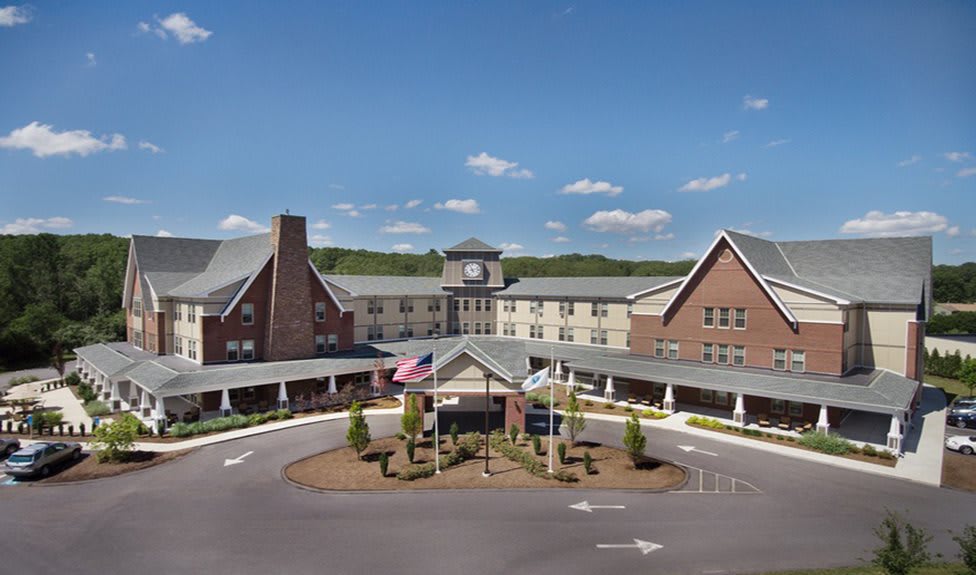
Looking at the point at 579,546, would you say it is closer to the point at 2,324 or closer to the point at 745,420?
the point at 745,420

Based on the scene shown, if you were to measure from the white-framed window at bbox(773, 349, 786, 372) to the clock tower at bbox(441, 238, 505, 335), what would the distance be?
30.2 metres

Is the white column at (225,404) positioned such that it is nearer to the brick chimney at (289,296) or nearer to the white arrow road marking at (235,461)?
the brick chimney at (289,296)

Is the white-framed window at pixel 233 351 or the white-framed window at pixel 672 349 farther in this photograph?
the white-framed window at pixel 672 349

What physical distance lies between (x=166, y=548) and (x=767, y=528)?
21835 mm

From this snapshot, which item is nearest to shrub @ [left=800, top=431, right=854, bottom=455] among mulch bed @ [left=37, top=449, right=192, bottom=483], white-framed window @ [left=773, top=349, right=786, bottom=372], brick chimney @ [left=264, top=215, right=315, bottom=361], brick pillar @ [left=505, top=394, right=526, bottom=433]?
white-framed window @ [left=773, top=349, right=786, bottom=372]

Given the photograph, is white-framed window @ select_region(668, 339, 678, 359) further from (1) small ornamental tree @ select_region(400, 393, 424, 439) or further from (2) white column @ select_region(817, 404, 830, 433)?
(1) small ornamental tree @ select_region(400, 393, 424, 439)

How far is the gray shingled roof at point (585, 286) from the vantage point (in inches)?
1948

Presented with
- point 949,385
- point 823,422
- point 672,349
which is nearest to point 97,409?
point 672,349

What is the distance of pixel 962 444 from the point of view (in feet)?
96.0

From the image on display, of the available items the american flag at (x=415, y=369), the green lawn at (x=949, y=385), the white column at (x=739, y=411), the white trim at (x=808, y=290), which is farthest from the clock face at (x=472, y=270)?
the green lawn at (x=949, y=385)

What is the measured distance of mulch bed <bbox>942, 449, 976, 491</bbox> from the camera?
79.1 ft

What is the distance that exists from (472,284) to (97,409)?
36.1 meters

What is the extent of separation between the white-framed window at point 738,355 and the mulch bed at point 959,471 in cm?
1224

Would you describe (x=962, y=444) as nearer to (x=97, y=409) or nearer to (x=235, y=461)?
(x=235, y=461)
